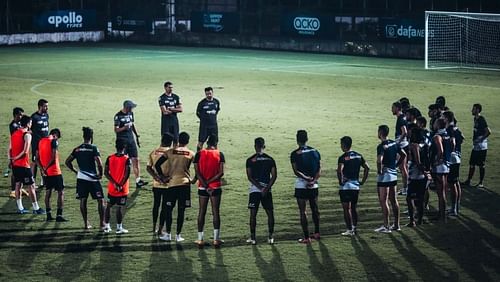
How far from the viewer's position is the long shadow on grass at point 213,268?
14.5m

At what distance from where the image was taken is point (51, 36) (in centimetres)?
6322

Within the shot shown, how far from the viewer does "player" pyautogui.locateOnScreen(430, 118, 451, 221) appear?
1806cm

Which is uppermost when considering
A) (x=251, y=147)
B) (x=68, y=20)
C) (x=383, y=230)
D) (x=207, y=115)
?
(x=68, y=20)

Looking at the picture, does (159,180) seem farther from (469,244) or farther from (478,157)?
(478,157)

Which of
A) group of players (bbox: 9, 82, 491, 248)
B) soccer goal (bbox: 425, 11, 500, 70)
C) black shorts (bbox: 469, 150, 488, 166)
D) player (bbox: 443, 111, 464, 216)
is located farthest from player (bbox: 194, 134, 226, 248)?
soccer goal (bbox: 425, 11, 500, 70)

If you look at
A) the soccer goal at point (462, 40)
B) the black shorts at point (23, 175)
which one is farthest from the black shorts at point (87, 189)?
the soccer goal at point (462, 40)

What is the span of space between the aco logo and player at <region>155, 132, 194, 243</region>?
42448mm

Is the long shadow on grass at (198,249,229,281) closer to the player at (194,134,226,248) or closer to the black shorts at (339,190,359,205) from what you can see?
the player at (194,134,226,248)

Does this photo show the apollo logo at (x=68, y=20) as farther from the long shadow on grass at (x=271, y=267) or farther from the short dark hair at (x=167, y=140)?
the long shadow on grass at (x=271, y=267)

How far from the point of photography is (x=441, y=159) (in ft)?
59.7

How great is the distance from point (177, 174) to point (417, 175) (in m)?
4.56

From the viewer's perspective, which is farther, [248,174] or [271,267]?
[248,174]

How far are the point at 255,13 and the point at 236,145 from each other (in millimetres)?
36598

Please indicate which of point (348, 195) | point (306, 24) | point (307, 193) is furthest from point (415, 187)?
point (306, 24)
